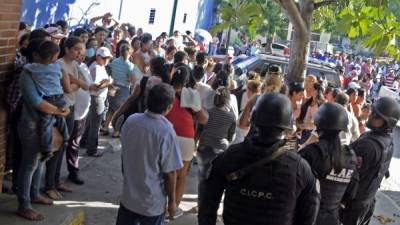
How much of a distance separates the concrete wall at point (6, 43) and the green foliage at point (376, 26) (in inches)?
118

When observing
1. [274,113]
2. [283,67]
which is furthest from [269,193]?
[283,67]

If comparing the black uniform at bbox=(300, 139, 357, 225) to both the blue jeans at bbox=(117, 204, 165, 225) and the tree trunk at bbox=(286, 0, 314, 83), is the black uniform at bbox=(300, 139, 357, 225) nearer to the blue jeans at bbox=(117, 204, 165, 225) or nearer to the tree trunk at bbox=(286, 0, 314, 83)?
the blue jeans at bbox=(117, 204, 165, 225)

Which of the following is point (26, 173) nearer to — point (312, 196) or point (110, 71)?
point (312, 196)

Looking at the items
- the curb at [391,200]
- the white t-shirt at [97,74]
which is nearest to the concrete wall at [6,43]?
the white t-shirt at [97,74]

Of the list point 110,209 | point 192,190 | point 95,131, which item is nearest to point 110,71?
point 95,131

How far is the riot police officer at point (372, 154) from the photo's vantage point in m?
4.37

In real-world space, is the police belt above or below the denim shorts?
above

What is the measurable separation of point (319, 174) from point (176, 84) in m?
2.02

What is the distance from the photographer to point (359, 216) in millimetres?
4508

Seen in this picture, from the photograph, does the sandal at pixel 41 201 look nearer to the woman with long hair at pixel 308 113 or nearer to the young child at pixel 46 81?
the young child at pixel 46 81

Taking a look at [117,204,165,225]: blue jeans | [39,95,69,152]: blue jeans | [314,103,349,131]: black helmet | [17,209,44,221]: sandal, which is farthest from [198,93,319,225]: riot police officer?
[17,209,44,221]: sandal

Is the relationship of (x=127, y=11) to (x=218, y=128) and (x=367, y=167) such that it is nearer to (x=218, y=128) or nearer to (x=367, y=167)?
(x=218, y=128)

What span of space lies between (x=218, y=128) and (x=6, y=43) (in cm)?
228

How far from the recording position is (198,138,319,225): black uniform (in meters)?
2.70
